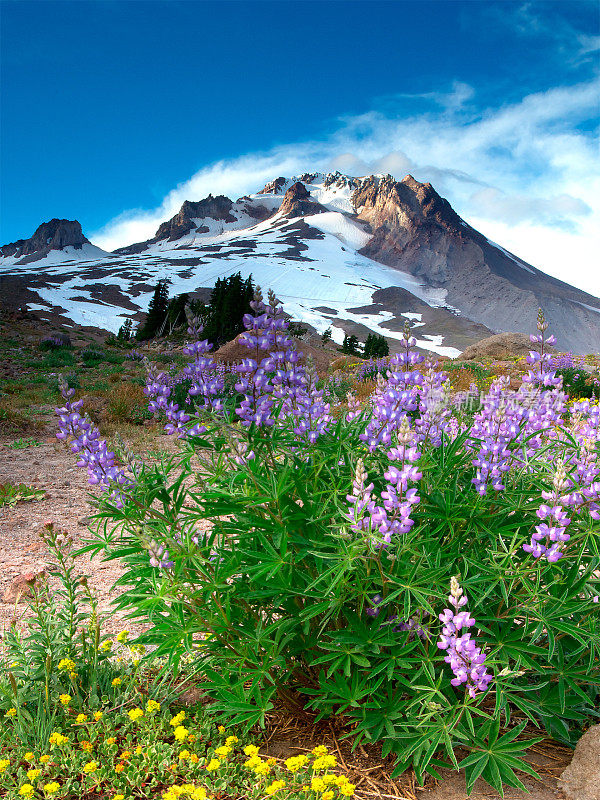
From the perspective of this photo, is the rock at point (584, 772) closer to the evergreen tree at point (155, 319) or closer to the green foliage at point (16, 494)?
the green foliage at point (16, 494)

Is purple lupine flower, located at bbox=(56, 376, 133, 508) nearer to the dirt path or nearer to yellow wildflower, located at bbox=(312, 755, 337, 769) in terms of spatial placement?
the dirt path

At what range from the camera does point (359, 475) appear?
6.99 ft

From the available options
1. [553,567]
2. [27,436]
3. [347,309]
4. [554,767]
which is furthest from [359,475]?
[347,309]

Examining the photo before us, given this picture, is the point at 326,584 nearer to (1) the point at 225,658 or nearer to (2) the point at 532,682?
(1) the point at 225,658

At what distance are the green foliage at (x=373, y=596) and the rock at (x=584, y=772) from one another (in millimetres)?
142

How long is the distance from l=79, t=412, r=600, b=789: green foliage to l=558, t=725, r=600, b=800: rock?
142mm

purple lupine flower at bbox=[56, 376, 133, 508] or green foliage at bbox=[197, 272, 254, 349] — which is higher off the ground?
green foliage at bbox=[197, 272, 254, 349]

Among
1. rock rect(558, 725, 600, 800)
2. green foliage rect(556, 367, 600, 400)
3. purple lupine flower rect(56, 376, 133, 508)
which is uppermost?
green foliage rect(556, 367, 600, 400)

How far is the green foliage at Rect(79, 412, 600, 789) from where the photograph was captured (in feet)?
7.65

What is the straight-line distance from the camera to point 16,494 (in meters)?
6.83

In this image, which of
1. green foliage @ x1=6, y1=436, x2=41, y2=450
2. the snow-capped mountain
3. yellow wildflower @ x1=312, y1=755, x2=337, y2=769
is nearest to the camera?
yellow wildflower @ x1=312, y1=755, x2=337, y2=769

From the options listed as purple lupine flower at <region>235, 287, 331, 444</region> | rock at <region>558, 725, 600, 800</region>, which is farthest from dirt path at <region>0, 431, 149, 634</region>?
rock at <region>558, 725, 600, 800</region>

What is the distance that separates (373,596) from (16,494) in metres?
5.80

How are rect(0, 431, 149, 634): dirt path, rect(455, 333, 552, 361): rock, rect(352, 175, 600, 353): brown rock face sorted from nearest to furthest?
rect(0, 431, 149, 634): dirt path
rect(455, 333, 552, 361): rock
rect(352, 175, 600, 353): brown rock face
